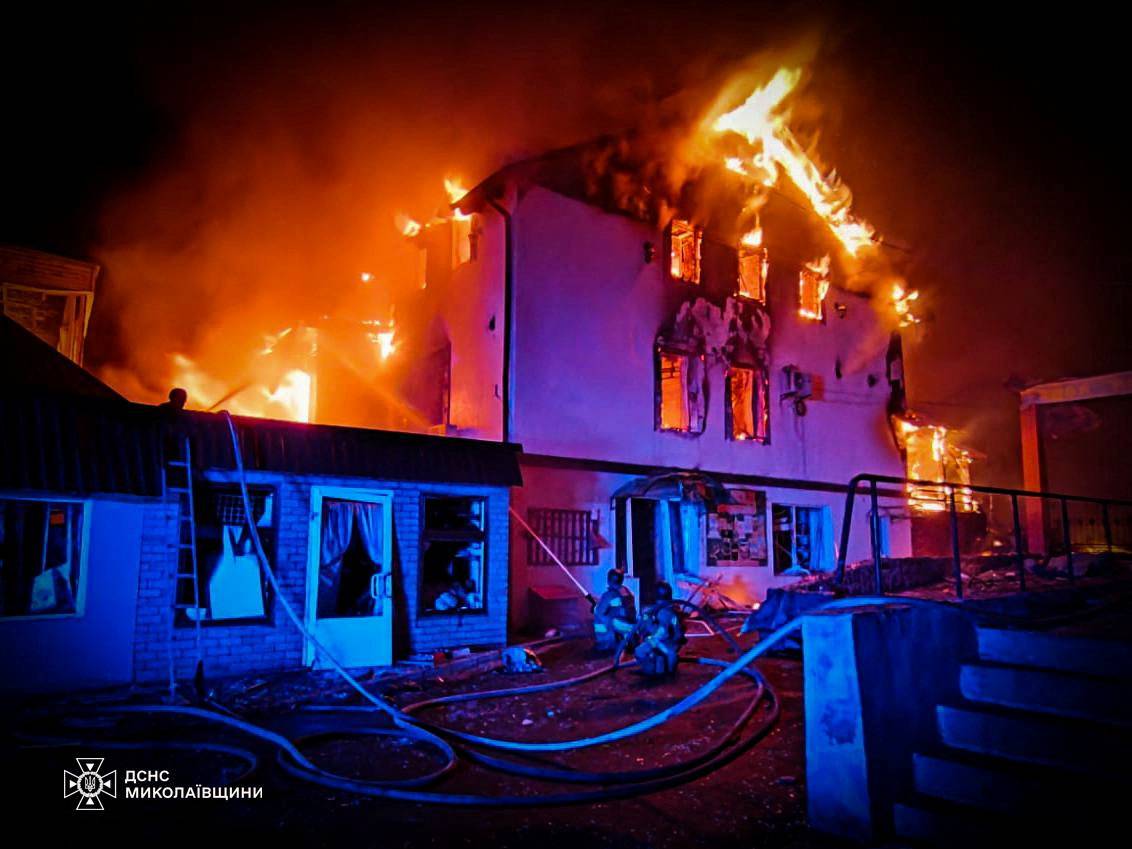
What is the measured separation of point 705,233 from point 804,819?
15486 mm

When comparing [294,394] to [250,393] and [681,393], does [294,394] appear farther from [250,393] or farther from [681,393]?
[681,393]

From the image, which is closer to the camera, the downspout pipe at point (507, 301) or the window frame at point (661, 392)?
the downspout pipe at point (507, 301)

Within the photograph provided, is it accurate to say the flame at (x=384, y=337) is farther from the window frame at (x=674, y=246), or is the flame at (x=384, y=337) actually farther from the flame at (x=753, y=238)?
the flame at (x=753, y=238)

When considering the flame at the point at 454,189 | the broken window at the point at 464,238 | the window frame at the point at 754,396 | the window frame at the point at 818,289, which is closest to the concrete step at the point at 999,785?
the window frame at the point at 754,396

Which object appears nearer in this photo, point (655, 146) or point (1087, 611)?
point (1087, 611)

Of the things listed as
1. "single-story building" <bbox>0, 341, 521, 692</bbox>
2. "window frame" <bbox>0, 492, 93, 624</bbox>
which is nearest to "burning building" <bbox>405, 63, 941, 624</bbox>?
"single-story building" <bbox>0, 341, 521, 692</bbox>

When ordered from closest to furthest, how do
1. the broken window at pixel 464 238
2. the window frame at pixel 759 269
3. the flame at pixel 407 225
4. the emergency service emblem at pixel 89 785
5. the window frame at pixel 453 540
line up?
the emergency service emblem at pixel 89 785, the window frame at pixel 453 540, the broken window at pixel 464 238, the flame at pixel 407 225, the window frame at pixel 759 269

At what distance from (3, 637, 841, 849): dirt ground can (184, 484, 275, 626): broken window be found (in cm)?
150

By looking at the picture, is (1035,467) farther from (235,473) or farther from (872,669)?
(235,473)

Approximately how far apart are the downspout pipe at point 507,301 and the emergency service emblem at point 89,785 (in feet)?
30.7

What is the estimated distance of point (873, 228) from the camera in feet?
71.2

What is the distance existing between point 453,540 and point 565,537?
3779mm

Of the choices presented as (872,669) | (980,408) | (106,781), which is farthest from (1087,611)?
(980,408)

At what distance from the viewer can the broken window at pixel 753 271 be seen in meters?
19.0
